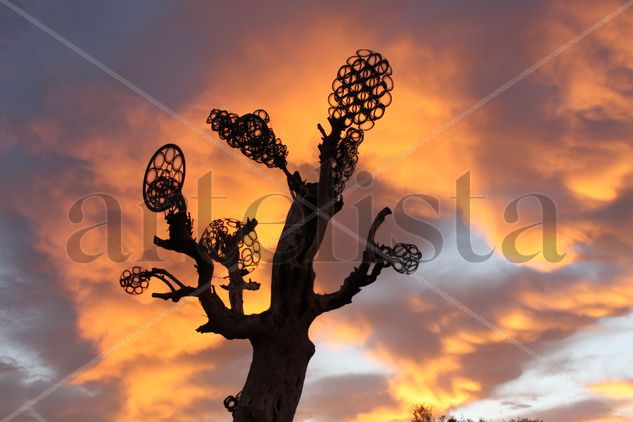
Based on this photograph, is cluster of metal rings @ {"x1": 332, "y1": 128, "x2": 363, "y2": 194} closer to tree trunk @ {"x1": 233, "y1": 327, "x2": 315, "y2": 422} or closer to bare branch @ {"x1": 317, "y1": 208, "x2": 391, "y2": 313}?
bare branch @ {"x1": 317, "y1": 208, "x2": 391, "y2": 313}

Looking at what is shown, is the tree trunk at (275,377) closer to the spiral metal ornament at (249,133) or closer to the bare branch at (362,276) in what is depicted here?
the bare branch at (362,276)

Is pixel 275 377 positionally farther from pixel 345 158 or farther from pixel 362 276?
pixel 345 158

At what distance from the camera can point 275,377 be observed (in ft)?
40.2

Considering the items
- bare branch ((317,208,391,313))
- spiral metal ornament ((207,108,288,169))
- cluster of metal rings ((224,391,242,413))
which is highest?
spiral metal ornament ((207,108,288,169))

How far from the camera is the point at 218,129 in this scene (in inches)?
510

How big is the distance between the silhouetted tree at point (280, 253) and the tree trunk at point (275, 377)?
17 mm

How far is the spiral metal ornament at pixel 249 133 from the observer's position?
42.4 feet

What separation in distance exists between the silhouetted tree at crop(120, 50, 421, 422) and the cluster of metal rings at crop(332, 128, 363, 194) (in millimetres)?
21

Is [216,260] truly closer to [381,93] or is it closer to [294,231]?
[294,231]

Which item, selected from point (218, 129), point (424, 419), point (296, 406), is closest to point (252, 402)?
point (296, 406)

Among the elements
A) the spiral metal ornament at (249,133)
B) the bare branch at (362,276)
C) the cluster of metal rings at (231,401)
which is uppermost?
the spiral metal ornament at (249,133)

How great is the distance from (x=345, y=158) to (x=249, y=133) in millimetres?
1986

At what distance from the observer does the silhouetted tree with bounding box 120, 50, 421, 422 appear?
1138 cm

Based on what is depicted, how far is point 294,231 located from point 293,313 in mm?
1530
